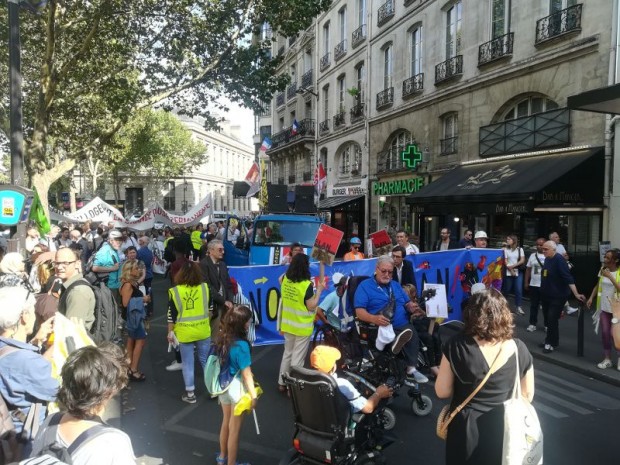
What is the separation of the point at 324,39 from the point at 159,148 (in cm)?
2226

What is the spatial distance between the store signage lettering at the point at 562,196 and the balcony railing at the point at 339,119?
1631 cm

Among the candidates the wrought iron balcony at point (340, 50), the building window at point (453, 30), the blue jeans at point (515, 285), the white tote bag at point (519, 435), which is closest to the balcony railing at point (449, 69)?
the building window at point (453, 30)

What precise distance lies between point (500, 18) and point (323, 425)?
49.5 ft

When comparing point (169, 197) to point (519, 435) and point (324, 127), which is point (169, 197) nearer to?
point (324, 127)

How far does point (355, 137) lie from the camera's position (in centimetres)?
2506

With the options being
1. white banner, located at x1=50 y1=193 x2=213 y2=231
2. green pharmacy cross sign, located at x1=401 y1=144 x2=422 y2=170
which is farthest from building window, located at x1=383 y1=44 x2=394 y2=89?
white banner, located at x1=50 y1=193 x2=213 y2=231

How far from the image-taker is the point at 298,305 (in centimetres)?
563

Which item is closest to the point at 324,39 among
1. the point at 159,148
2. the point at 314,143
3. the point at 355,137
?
the point at 314,143

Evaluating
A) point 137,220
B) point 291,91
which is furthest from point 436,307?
point 291,91

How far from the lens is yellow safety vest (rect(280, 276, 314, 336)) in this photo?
5617mm

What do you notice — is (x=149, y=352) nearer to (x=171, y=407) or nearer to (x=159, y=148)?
(x=171, y=407)

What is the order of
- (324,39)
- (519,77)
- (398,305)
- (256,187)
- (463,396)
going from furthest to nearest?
(324,39) → (256,187) → (519,77) → (398,305) → (463,396)

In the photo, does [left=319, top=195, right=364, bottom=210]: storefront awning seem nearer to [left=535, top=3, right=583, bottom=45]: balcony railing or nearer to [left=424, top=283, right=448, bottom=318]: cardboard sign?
[left=535, top=3, right=583, bottom=45]: balcony railing

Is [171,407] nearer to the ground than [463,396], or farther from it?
nearer to the ground
